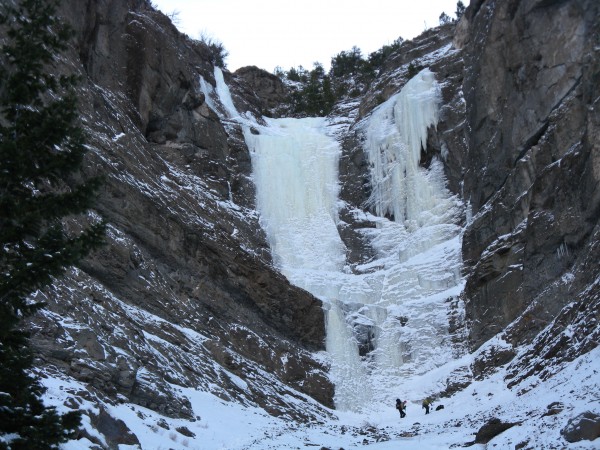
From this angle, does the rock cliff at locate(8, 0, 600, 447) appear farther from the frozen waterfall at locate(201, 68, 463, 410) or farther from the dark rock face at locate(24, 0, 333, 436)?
the frozen waterfall at locate(201, 68, 463, 410)

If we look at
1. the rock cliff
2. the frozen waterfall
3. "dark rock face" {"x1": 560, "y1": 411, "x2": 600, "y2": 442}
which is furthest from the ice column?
"dark rock face" {"x1": 560, "y1": 411, "x2": 600, "y2": 442}

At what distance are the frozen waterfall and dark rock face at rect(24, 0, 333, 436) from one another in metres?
1.45

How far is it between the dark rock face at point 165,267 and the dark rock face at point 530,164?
8.35m

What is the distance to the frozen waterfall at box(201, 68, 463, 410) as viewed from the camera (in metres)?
31.4

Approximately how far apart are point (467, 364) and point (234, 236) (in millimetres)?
12673

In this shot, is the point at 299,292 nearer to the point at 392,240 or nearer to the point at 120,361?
the point at 392,240

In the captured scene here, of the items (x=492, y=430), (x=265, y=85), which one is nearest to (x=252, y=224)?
(x=492, y=430)

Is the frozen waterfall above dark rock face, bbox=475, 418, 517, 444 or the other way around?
above

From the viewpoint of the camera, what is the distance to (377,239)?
38.4 metres

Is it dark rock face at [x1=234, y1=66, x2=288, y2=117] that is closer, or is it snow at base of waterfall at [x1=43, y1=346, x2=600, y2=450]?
snow at base of waterfall at [x1=43, y1=346, x2=600, y2=450]

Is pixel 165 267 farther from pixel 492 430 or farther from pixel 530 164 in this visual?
pixel 492 430

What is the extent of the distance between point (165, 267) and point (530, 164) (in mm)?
15259

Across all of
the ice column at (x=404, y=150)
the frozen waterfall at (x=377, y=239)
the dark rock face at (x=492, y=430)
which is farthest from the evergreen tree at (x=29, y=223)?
the ice column at (x=404, y=150)

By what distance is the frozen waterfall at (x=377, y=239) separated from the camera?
31.4m
